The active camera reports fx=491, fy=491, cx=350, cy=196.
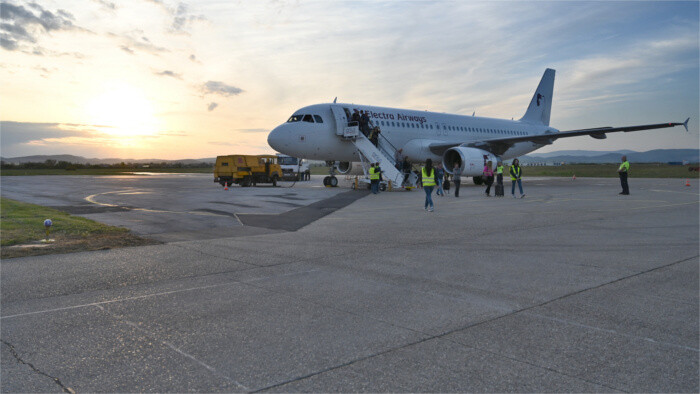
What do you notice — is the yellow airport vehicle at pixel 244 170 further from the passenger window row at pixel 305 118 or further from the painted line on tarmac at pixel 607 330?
the painted line on tarmac at pixel 607 330

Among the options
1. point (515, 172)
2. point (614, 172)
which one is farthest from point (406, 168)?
point (614, 172)

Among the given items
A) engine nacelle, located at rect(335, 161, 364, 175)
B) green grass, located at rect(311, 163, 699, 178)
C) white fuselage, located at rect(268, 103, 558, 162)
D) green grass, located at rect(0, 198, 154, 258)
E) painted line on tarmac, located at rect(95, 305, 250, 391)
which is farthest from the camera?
green grass, located at rect(311, 163, 699, 178)

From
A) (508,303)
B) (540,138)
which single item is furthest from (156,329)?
(540,138)

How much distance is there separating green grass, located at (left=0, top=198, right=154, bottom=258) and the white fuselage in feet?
45.0

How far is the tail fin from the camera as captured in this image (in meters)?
42.5

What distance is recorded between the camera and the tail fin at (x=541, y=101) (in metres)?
42.5

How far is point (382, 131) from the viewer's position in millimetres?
28734

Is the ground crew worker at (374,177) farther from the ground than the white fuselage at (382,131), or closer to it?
Answer: closer to it

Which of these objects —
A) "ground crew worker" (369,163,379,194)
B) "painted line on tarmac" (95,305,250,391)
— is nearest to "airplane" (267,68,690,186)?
"ground crew worker" (369,163,379,194)

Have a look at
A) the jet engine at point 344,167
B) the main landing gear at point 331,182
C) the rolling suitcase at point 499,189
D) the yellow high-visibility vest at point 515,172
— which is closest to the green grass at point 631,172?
the jet engine at point 344,167

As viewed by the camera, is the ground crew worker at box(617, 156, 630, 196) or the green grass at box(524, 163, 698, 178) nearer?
the ground crew worker at box(617, 156, 630, 196)

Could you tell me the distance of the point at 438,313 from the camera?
17.0ft

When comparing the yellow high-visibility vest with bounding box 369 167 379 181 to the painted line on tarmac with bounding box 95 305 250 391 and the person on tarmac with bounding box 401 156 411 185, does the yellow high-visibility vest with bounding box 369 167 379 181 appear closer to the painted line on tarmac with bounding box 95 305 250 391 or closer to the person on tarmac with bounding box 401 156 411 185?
the person on tarmac with bounding box 401 156 411 185

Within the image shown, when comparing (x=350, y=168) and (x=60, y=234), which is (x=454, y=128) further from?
(x=60, y=234)
